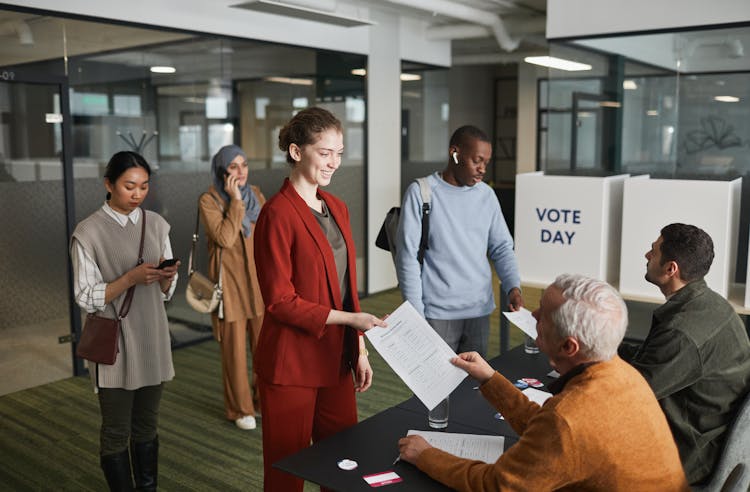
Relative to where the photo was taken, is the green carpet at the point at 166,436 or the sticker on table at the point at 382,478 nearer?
the sticker on table at the point at 382,478

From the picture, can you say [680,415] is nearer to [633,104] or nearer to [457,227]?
[457,227]

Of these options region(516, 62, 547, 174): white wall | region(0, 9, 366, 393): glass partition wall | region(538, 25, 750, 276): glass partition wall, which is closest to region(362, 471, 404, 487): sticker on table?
region(0, 9, 366, 393): glass partition wall

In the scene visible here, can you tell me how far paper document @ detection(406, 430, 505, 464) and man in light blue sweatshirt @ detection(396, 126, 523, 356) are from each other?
0.99 meters

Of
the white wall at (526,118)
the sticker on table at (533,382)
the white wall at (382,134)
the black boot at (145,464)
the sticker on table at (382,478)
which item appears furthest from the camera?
the white wall at (526,118)

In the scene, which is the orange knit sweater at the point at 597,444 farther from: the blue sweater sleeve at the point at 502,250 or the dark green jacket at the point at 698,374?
the blue sweater sleeve at the point at 502,250

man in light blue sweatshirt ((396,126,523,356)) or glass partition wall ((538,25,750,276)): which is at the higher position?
glass partition wall ((538,25,750,276))

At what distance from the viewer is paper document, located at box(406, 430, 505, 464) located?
196 cm

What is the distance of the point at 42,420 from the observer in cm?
428

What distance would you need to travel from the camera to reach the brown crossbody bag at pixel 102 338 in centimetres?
279

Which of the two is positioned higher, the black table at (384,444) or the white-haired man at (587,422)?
the white-haired man at (587,422)

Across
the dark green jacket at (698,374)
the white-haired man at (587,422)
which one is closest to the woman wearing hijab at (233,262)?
the dark green jacket at (698,374)

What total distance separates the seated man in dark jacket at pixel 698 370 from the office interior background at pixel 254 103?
272cm

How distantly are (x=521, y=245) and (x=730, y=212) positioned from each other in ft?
3.96

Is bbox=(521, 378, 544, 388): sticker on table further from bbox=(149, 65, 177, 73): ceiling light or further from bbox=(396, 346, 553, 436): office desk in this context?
bbox=(149, 65, 177, 73): ceiling light
